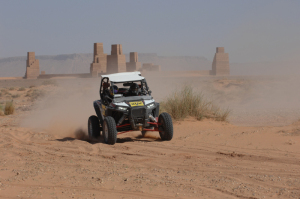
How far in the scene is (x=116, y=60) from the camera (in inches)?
2552

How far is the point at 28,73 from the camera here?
2987 inches

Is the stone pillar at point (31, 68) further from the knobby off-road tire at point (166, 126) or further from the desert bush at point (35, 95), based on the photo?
the knobby off-road tire at point (166, 126)

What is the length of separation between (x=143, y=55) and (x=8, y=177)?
161492mm

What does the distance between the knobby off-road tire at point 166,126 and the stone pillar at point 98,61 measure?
57.2 m

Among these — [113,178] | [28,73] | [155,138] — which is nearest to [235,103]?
[155,138]

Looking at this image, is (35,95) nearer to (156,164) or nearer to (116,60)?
(116,60)

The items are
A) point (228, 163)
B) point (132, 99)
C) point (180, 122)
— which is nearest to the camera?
point (228, 163)

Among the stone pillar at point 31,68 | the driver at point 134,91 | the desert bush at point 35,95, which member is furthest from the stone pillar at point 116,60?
the driver at point 134,91

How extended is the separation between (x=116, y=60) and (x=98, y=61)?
15.2 feet

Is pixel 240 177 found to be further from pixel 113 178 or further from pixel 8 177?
pixel 8 177

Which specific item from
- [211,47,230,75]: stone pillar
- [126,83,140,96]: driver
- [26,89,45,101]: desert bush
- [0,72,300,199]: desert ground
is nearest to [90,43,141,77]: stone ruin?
[211,47,230,75]: stone pillar

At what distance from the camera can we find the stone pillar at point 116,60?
64.6 metres

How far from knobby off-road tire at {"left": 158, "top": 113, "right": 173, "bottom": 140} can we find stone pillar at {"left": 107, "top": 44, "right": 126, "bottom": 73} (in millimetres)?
54328

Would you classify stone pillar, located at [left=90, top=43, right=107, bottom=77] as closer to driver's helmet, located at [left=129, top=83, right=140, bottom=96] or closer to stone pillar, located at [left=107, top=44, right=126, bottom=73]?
stone pillar, located at [left=107, top=44, right=126, bottom=73]
